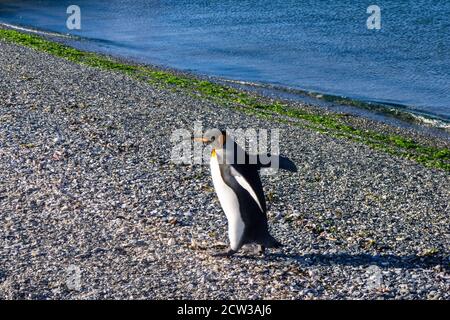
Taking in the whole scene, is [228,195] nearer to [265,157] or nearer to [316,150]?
[265,157]

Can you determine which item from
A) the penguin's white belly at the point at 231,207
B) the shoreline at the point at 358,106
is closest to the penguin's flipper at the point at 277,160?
the penguin's white belly at the point at 231,207

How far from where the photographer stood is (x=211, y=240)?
9.12 metres

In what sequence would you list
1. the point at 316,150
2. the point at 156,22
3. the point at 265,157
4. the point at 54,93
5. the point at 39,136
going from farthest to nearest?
the point at 156,22 → the point at 54,93 → the point at 316,150 → the point at 39,136 → the point at 265,157

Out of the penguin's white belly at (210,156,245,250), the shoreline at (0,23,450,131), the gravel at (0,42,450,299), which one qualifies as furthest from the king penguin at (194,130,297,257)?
the shoreline at (0,23,450,131)

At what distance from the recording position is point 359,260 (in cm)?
880

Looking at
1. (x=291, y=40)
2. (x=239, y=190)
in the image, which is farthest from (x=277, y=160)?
(x=291, y=40)

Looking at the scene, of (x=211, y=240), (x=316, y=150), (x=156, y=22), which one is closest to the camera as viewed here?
(x=211, y=240)

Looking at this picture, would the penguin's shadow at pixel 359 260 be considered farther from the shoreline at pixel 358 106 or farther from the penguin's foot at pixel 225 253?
the shoreline at pixel 358 106

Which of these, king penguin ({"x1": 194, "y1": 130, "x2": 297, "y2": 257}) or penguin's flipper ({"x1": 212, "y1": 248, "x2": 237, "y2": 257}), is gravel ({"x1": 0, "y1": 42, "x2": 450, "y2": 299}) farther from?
king penguin ({"x1": 194, "y1": 130, "x2": 297, "y2": 257})

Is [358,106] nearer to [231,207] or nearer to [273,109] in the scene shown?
[273,109]

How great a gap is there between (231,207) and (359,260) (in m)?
1.63

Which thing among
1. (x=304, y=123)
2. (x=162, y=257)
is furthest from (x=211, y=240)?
(x=304, y=123)

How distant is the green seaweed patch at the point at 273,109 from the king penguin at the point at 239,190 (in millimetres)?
7576

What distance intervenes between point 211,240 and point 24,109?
747cm
